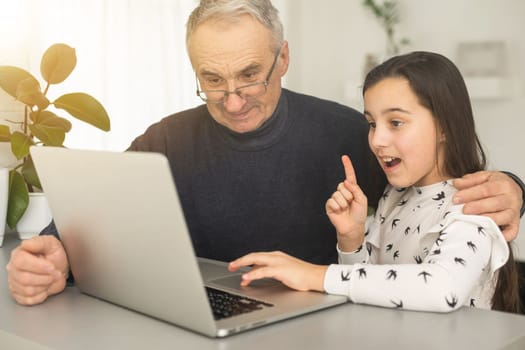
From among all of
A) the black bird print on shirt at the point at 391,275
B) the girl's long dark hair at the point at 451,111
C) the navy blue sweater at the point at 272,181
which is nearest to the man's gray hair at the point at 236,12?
the navy blue sweater at the point at 272,181

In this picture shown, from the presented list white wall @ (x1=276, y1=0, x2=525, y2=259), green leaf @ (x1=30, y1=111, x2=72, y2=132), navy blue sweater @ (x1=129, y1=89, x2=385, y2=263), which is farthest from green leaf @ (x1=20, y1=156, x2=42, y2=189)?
white wall @ (x1=276, y1=0, x2=525, y2=259)

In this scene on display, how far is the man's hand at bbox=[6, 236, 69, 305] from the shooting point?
1107mm

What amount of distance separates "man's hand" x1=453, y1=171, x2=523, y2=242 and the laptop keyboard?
1.42ft

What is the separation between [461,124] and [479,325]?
56 cm

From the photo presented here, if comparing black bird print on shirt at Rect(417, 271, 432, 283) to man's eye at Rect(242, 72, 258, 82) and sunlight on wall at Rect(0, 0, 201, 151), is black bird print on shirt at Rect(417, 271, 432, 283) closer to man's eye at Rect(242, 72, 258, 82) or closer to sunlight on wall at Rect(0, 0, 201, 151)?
man's eye at Rect(242, 72, 258, 82)

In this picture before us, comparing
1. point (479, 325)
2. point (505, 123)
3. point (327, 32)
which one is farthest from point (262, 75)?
point (327, 32)

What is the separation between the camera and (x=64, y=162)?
3.43 ft

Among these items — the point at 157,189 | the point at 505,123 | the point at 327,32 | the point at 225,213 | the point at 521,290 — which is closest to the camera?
the point at 157,189

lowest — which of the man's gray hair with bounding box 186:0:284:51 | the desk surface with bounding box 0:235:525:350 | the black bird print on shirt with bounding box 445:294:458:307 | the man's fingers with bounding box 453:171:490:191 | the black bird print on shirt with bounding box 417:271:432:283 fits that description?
the desk surface with bounding box 0:235:525:350

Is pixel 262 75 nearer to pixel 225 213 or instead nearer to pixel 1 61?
pixel 225 213

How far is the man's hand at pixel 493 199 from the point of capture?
1223 mm

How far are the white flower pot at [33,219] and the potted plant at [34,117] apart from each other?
1.3 inches

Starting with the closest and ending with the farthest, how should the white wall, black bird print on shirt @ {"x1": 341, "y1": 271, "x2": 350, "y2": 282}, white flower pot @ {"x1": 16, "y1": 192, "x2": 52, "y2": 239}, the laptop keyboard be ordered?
the laptop keyboard < black bird print on shirt @ {"x1": 341, "y1": 271, "x2": 350, "y2": 282} < white flower pot @ {"x1": 16, "y1": 192, "x2": 52, "y2": 239} < the white wall

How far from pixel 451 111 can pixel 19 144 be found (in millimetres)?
1087
